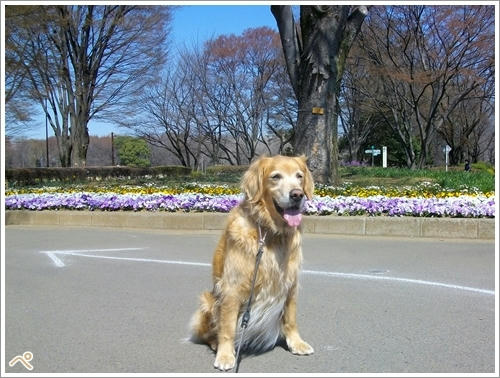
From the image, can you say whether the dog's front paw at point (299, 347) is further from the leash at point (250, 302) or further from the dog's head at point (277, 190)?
the dog's head at point (277, 190)

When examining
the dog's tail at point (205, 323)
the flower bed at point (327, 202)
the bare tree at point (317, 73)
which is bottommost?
the dog's tail at point (205, 323)

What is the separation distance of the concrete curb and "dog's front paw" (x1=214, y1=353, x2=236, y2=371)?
6.15 meters

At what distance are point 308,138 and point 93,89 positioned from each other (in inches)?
736

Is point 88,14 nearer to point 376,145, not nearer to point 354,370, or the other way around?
point 354,370

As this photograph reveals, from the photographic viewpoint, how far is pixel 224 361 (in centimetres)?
352

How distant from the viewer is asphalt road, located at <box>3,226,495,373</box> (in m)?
3.73

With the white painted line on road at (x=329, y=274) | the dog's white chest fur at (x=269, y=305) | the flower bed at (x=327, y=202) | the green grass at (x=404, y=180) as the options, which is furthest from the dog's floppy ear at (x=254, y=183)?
the green grass at (x=404, y=180)

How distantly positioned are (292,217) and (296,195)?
0.15 meters

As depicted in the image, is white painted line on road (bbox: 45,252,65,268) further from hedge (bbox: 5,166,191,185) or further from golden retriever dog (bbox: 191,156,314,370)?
hedge (bbox: 5,166,191,185)

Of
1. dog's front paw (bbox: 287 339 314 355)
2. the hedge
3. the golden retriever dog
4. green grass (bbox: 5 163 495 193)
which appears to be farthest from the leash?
the hedge

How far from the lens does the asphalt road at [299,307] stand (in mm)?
3731

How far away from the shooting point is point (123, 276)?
6508 millimetres

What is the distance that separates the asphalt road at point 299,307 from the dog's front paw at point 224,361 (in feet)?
0.23

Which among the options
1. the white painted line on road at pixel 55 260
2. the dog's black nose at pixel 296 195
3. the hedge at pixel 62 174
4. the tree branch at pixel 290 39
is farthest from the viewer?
the hedge at pixel 62 174
